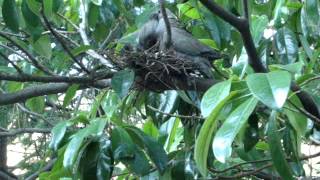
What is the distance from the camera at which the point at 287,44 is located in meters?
1.43

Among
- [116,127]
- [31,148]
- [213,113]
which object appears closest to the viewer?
[213,113]

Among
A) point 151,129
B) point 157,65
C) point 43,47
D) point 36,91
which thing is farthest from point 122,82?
point 43,47

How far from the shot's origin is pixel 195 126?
60.6 inches

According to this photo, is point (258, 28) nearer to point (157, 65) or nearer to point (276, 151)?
point (157, 65)

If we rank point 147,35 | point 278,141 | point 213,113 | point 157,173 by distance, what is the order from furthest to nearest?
1. point 147,35
2. point 157,173
3. point 278,141
4. point 213,113

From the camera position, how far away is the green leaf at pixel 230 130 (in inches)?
31.1

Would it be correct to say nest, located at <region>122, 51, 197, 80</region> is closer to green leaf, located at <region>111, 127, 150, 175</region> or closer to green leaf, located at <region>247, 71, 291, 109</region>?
green leaf, located at <region>111, 127, 150, 175</region>

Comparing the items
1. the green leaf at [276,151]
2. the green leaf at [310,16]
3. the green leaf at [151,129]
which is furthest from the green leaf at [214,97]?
the green leaf at [151,129]

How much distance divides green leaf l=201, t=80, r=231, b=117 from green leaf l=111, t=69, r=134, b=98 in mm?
395

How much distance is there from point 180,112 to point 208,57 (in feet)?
0.71

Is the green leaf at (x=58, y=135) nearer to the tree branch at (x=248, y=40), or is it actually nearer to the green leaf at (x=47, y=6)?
the green leaf at (x=47, y=6)

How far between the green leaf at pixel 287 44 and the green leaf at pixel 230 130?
0.65 m

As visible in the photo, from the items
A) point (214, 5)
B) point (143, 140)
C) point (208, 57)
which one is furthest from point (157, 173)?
point (214, 5)

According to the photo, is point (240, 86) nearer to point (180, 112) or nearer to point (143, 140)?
point (143, 140)
